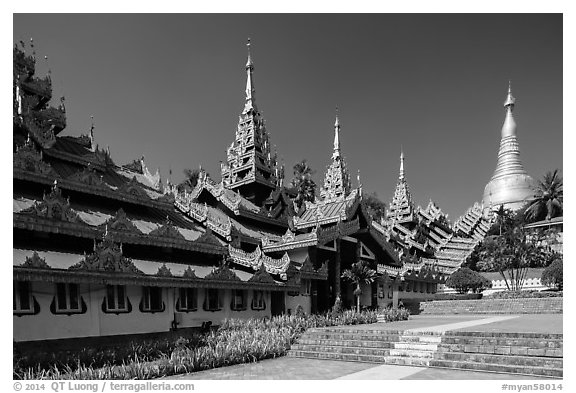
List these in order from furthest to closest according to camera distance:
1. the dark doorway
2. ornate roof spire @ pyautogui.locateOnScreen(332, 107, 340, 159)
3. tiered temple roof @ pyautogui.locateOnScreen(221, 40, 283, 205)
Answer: ornate roof spire @ pyautogui.locateOnScreen(332, 107, 340, 159), tiered temple roof @ pyautogui.locateOnScreen(221, 40, 283, 205), the dark doorway

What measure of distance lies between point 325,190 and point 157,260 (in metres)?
33.8

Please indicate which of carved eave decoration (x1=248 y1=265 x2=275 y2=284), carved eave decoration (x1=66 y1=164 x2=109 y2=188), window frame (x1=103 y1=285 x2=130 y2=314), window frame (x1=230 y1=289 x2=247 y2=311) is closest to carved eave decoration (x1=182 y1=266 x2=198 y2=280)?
window frame (x1=103 y1=285 x2=130 y2=314)

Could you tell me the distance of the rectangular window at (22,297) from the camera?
42.1 ft

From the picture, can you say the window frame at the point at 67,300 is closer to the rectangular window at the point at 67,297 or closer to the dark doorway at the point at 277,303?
the rectangular window at the point at 67,297

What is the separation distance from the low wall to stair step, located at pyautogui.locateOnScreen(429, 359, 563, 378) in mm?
19902

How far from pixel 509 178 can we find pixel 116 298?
3089 inches

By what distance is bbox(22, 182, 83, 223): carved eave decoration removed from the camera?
13.8 m

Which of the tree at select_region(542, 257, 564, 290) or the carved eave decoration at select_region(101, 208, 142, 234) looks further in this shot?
the tree at select_region(542, 257, 564, 290)

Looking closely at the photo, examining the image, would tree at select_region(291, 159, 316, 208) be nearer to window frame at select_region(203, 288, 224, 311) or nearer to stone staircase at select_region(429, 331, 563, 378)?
window frame at select_region(203, 288, 224, 311)

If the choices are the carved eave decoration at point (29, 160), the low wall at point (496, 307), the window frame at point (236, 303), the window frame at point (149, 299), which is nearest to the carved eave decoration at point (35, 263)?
the carved eave decoration at point (29, 160)

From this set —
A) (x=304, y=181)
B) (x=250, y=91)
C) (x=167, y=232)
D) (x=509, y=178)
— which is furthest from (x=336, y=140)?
(x=509, y=178)

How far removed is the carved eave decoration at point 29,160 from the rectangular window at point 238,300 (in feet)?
30.4

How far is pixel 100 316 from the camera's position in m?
15.0
